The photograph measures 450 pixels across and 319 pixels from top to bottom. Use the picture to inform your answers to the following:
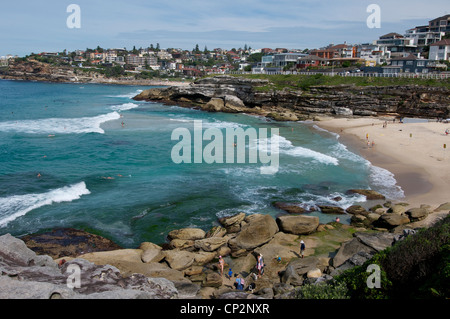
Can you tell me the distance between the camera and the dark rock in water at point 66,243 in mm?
16828

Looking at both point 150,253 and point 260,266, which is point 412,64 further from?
point 150,253

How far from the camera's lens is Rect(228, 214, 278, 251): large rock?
18.0 m

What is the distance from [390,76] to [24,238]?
6391 cm

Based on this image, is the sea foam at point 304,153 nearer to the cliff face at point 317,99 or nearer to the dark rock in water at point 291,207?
the dark rock in water at point 291,207

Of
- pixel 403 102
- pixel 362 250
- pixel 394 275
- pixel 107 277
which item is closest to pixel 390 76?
pixel 403 102

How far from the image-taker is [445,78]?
57.2 metres

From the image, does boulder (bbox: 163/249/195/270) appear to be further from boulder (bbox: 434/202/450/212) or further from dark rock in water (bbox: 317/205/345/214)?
boulder (bbox: 434/202/450/212)

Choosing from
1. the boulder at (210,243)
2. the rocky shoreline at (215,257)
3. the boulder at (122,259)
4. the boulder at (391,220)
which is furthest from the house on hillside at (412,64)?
the boulder at (122,259)

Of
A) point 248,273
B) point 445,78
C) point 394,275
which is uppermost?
point 445,78

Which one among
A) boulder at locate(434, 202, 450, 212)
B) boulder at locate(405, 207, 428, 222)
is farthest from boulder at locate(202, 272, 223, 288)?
boulder at locate(434, 202, 450, 212)

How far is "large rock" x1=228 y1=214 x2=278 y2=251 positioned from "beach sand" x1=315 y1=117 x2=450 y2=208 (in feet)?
35.9

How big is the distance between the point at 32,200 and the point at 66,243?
724 cm

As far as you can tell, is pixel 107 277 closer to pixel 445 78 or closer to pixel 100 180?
pixel 100 180

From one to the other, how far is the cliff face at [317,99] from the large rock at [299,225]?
3885 cm
